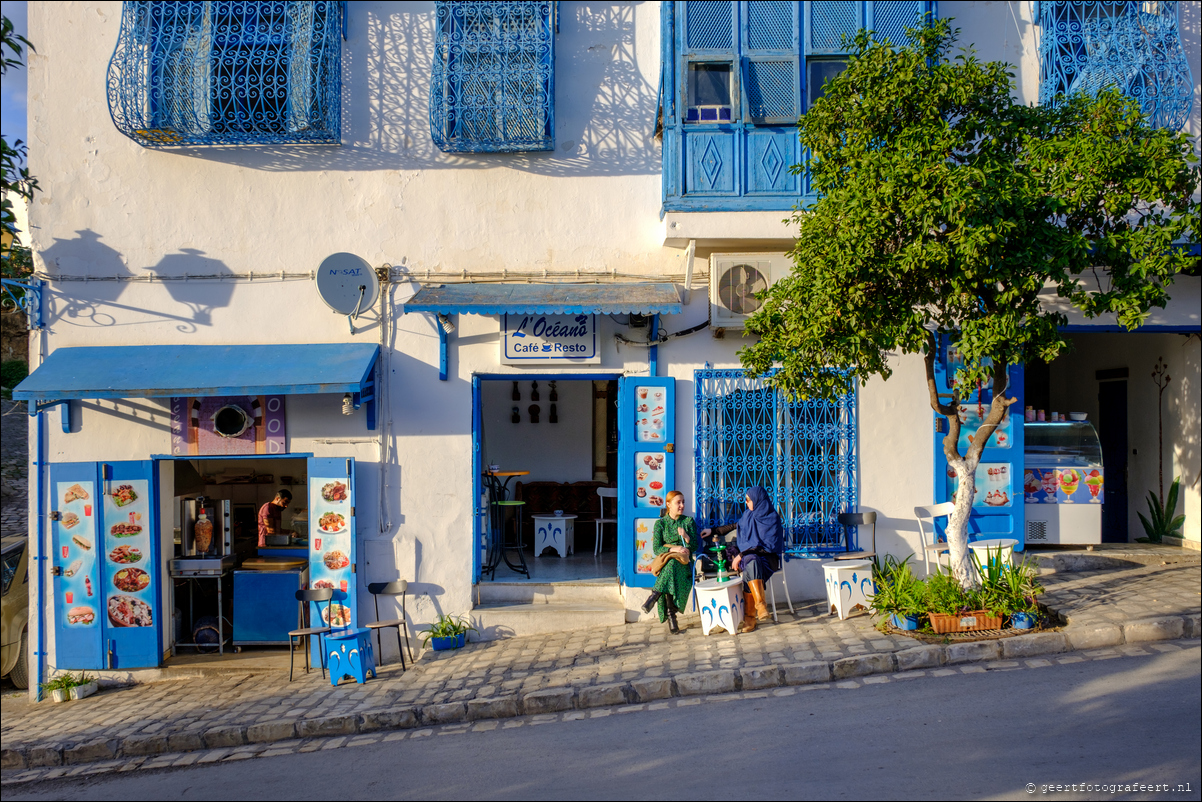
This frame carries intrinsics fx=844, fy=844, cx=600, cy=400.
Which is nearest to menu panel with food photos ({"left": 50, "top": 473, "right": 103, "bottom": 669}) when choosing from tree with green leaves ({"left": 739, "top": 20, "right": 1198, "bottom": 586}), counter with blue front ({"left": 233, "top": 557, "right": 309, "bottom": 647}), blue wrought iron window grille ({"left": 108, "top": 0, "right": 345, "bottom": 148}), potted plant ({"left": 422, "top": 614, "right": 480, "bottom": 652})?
counter with blue front ({"left": 233, "top": 557, "right": 309, "bottom": 647})

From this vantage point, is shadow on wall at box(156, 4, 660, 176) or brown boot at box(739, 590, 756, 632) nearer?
brown boot at box(739, 590, 756, 632)

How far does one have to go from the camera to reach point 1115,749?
5.22 m

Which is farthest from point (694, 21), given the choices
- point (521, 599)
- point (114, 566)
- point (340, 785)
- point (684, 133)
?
point (114, 566)

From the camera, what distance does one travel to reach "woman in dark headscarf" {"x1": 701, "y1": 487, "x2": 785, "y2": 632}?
8688 mm

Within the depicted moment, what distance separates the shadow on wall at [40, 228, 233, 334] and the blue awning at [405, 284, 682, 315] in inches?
95.8

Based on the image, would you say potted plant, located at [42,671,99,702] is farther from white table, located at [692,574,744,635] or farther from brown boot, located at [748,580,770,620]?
brown boot, located at [748,580,770,620]

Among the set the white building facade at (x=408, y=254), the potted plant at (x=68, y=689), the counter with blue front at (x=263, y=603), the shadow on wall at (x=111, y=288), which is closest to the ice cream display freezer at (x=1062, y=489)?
the white building facade at (x=408, y=254)

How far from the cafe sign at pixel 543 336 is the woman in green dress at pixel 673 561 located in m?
1.95

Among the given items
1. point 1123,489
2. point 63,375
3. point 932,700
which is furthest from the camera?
point 1123,489

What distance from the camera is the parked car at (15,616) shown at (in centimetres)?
948

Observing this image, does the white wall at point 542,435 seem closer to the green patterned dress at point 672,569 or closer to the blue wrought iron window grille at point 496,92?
the green patterned dress at point 672,569

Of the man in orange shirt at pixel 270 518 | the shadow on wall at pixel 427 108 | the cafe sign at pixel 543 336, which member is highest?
the shadow on wall at pixel 427 108

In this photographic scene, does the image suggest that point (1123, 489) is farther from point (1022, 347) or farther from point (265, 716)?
point (265, 716)

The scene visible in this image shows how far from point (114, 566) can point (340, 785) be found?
4.99 meters
